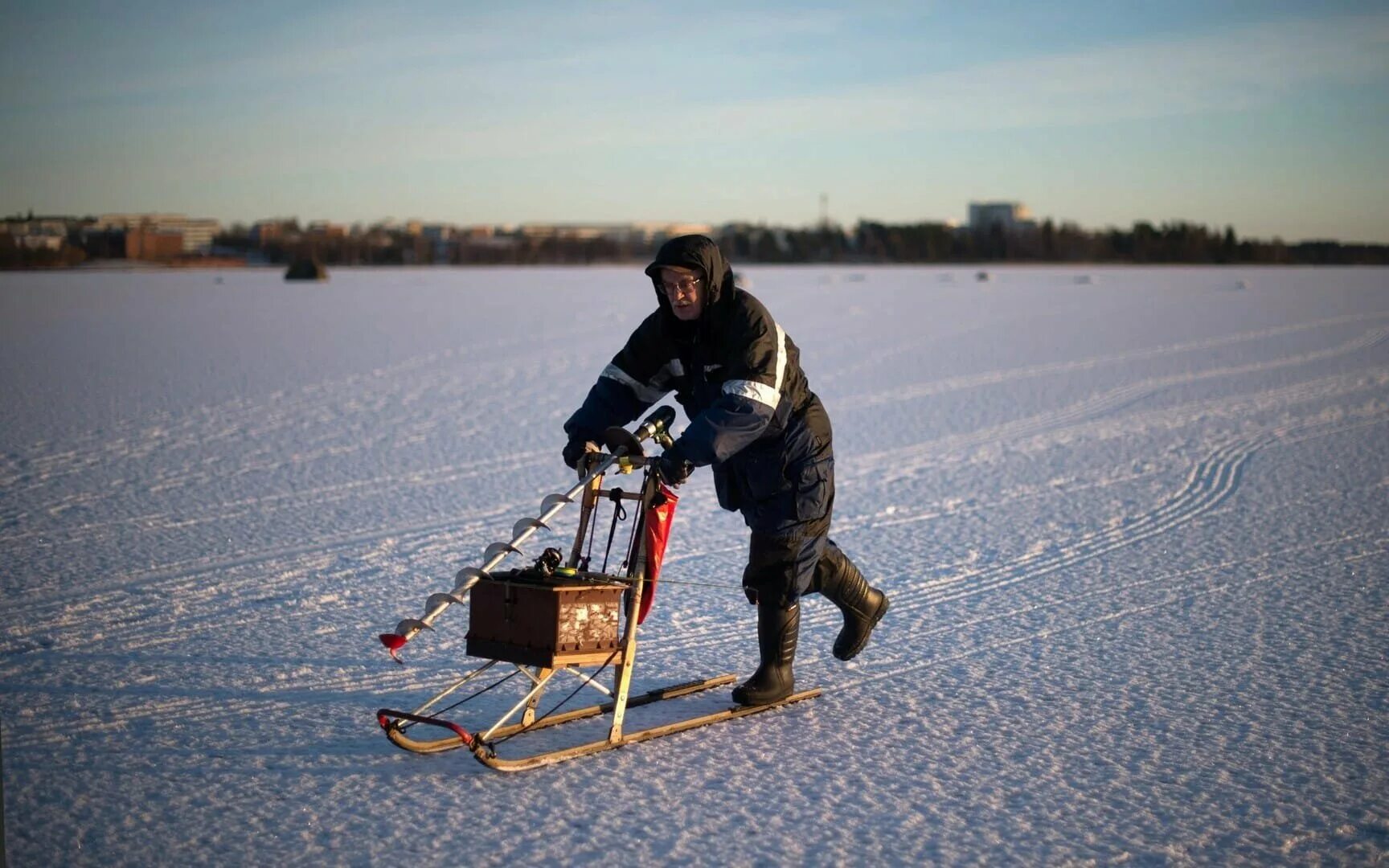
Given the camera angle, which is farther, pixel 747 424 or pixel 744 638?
pixel 744 638

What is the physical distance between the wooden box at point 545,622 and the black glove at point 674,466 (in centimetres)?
34

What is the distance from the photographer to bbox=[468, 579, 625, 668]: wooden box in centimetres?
362

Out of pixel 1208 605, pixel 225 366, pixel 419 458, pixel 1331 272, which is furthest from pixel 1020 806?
pixel 1331 272

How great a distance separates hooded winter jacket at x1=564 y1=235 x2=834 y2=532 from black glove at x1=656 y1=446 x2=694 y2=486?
2cm

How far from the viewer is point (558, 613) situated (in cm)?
360

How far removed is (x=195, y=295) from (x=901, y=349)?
22.1m

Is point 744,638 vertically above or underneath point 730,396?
underneath

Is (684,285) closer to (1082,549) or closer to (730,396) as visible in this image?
(730,396)

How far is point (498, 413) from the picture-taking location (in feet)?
37.7

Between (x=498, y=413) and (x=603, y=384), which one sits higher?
(x=603, y=384)

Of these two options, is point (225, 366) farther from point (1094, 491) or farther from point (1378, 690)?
point (1378, 690)

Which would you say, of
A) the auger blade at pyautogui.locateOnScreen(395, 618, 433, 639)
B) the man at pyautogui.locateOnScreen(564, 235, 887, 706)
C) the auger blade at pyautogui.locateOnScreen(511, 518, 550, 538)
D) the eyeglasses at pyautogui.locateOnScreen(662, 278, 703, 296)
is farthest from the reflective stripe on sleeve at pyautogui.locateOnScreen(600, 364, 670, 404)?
the auger blade at pyautogui.locateOnScreen(395, 618, 433, 639)

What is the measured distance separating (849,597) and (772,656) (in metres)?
0.34

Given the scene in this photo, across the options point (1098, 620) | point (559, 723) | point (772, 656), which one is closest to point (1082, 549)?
point (1098, 620)
